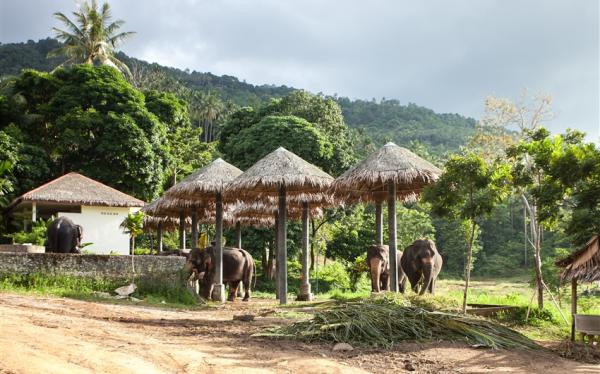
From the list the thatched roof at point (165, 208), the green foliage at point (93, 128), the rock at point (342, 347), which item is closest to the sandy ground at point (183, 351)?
the rock at point (342, 347)

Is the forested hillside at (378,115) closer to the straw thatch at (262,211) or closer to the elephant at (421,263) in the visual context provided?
the straw thatch at (262,211)

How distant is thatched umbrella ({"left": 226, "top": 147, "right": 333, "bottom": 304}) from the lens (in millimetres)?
14422

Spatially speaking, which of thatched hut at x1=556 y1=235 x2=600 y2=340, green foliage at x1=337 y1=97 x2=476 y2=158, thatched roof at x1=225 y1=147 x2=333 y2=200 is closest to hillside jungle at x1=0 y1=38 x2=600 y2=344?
thatched hut at x1=556 y1=235 x2=600 y2=340

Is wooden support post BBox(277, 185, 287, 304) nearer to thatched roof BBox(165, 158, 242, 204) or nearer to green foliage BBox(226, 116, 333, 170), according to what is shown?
thatched roof BBox(165, 158, 242, 204)

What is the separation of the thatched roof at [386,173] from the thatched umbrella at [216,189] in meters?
2.93

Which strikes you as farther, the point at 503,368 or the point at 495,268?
the point at 495,268

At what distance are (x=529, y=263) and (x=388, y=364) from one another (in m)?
43.3

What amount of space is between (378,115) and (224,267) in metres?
61.8

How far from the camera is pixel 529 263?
47.5 metres

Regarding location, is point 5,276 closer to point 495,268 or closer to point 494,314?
point 494,314

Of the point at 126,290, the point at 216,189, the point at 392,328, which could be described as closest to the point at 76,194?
the point at 216,189

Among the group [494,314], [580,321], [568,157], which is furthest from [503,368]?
[494,314]

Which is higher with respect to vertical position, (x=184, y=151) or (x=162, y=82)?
(x=162, y=82)

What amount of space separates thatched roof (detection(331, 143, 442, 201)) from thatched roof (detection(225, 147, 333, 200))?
21.4 inches
